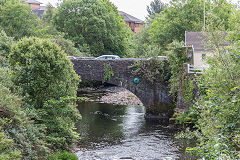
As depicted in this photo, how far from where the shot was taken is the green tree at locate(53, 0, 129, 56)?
139 feet

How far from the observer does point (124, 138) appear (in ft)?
67.4

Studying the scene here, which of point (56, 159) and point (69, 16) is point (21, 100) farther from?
point (69, 16)

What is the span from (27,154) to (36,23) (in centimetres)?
2852

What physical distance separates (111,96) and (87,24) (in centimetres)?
1179

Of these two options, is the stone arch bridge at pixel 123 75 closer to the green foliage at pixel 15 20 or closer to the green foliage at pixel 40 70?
the green foliage at pixel 40 70

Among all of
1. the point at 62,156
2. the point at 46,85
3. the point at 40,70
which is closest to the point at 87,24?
the point at 40,70

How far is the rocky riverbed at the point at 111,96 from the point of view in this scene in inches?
1347

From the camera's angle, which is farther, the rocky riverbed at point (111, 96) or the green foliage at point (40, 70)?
the rocky riverbed at point (111, 96)

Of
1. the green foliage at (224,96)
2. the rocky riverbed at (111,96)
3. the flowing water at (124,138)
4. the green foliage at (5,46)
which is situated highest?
the green foliage at (5,46)

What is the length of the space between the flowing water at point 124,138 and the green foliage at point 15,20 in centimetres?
1307

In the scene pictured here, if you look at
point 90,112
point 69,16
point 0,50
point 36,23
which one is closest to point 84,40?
point 69,16

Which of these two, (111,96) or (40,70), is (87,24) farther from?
(40,70)

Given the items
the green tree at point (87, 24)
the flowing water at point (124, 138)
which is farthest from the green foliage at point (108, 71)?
the green tree at point (87, 24)

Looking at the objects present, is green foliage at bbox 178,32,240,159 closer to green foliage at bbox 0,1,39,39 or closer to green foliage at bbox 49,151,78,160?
green foliage at bbox 49,151,78,160
